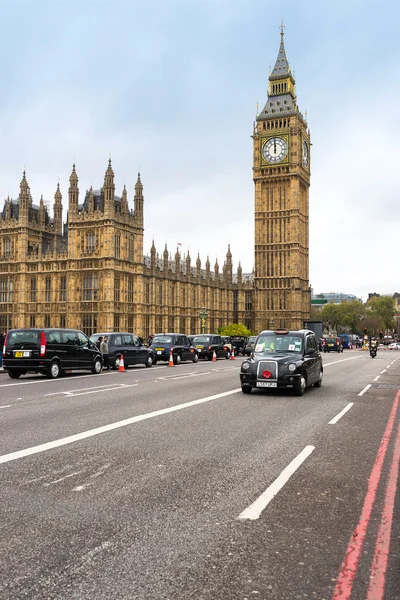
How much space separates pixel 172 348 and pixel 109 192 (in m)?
32.8

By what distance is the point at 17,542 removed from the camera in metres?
4.07

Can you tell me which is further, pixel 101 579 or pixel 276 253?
pixel 276 253

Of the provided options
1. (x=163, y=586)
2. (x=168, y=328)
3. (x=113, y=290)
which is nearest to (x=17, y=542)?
(x=163, y=586)

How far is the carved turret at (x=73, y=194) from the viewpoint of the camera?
57812 mm

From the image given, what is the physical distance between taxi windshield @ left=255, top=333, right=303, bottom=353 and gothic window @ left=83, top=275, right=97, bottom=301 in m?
44.0

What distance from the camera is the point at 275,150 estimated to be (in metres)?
90.2

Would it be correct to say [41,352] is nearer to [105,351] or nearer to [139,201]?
[105,351]

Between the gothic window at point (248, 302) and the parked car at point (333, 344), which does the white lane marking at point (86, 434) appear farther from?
the gothic window at point (248, 302)

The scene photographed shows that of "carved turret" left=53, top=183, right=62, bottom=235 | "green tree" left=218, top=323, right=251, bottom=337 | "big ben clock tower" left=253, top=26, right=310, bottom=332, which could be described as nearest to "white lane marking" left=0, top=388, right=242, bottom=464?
"carved turret" left=53, top=183, right=62, bottom=235

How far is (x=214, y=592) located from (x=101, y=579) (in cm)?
75

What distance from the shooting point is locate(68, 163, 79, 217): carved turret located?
57.8 metres

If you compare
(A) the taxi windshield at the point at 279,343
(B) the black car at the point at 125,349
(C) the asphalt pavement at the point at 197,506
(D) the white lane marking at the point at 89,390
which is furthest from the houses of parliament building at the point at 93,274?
(C) the asphalt pavement at the point at 197,506

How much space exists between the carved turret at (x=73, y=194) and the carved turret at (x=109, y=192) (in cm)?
353

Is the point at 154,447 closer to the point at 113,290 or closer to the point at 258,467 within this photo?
the point at 258,467
